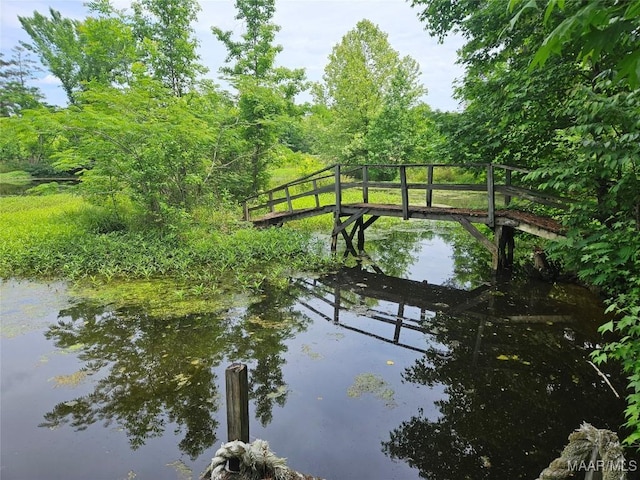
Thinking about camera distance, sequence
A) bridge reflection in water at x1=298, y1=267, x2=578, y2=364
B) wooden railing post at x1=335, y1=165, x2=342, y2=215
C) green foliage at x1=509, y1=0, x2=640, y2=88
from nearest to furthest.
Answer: green foliage at x1=509, y1=0, x2=640, y2=88, bridge reflection in water at x1=298, y1=267, x2=578, y2=364, wooden railing post at x1=335, y1=165, x2=342, y2=215

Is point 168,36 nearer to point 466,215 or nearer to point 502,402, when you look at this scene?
point 466,215

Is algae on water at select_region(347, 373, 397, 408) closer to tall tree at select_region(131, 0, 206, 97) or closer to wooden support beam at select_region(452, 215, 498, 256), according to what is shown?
wooden support beam at select_region(452, 215, 498, 256)

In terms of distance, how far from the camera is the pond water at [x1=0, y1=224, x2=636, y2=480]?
3256 millimetres

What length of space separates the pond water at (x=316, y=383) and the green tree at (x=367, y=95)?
18813 mm

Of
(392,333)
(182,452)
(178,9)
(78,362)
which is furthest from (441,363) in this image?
(178,9)

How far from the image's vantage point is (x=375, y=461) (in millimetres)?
3238

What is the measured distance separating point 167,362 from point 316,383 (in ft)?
6.22

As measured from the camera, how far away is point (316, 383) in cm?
438

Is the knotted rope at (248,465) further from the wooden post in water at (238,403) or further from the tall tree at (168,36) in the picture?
the tall tree at (168,36)

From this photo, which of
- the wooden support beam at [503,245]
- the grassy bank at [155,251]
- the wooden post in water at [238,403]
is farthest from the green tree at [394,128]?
the wooden post in water at [238,403]

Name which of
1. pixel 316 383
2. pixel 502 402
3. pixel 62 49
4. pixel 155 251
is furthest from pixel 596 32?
pixel 62 49

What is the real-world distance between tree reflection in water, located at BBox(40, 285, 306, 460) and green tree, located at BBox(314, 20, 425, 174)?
1967cm

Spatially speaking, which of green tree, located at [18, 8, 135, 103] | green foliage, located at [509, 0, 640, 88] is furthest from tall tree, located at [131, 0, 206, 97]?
green tree, located at [18, 8, 135, 103]

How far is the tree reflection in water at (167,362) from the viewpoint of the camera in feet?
12.1
